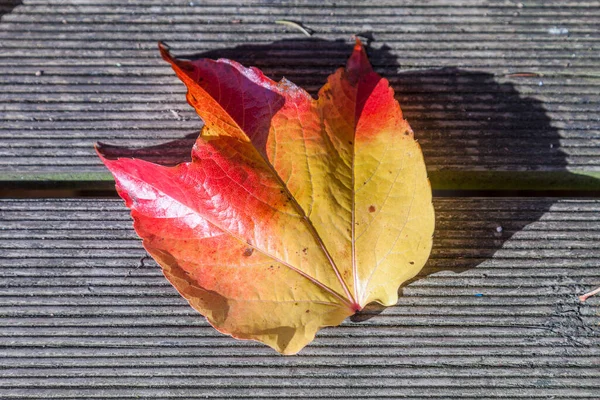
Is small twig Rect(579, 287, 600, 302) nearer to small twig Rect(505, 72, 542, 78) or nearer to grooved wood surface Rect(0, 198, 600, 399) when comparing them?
grooved wood surface Rect(0, 198, 600, 399)

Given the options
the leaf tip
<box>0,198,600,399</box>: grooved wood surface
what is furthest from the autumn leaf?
<box>0,198,600,399</box>: grooved wood surface

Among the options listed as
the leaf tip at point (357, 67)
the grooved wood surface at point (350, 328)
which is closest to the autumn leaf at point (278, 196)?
the leaf tip at point (357, 67)

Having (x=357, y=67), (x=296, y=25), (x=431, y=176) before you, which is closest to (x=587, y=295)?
(x=431, y=176)

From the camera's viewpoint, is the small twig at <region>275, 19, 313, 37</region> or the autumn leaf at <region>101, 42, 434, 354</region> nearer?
the autumn leaf at <region>101, 42, 434, 354</region>

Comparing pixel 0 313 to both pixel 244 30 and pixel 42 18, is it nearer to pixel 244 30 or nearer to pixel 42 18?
pixel 42 18

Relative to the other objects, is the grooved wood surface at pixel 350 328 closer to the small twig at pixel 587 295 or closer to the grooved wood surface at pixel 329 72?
the small twig at pixel 587 295

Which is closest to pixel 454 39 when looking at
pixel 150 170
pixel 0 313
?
pixel 150 170

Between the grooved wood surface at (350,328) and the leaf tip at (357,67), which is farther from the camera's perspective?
the grooved wood surface at (350,328)
